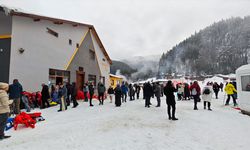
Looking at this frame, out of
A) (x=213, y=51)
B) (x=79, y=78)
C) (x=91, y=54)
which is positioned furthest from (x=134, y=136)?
(x=213, y=51)

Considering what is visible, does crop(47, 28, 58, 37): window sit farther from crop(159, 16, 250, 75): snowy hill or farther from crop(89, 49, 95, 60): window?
crop(159, 16, 250, 75): snowy hill

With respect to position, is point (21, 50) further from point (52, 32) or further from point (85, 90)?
point (85, 90)

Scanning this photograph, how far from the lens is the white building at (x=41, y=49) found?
9.91 m

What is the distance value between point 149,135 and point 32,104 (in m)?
8.24

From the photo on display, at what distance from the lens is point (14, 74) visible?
9.89 meters

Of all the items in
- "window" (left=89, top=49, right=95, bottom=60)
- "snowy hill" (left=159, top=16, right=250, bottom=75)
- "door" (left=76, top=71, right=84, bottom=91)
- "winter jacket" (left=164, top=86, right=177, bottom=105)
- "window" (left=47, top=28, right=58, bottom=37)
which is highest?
"snowy hill" (left=159, top=16, right=250, bottom=75)

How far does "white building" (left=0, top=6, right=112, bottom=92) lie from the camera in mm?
9914

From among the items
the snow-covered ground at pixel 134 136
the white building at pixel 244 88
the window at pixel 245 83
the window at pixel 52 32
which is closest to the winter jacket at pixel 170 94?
the snow-covered ground at pixel 134 136

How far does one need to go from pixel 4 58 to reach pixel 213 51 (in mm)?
115045

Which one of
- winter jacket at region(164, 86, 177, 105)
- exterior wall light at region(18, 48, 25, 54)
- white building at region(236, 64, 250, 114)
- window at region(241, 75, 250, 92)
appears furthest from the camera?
exterior wall light at region(18, 48, 25, 54)

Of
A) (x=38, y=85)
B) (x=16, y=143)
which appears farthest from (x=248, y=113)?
(x=38, y=85)

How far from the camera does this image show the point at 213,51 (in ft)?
341

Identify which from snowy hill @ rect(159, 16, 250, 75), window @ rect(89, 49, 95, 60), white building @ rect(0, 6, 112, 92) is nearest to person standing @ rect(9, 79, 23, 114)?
white building @ rect(0, 6, 112, 92)

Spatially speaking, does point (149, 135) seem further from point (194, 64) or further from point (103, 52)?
point (194, 64)
